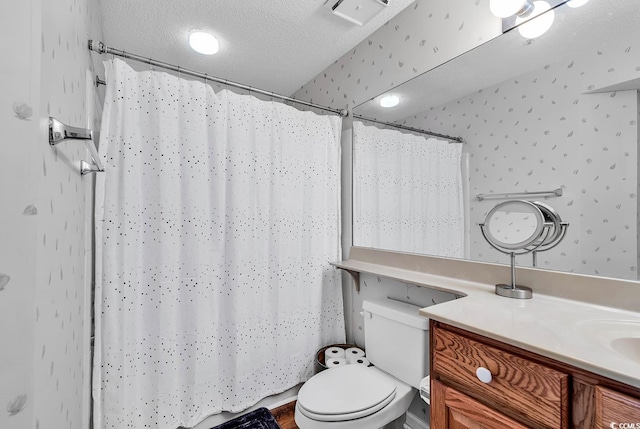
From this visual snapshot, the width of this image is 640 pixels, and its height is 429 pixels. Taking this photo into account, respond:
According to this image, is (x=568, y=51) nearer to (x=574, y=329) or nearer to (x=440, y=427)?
(x=574, y=329)

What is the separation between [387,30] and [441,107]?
0.69 meters

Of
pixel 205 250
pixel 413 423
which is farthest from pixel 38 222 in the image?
pixel 413 423

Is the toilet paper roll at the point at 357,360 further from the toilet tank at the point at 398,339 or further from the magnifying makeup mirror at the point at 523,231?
the magnifying makeup mirror at the point at 523,231

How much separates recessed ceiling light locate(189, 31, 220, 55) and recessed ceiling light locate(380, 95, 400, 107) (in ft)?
3.98

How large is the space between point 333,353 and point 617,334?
143 cm

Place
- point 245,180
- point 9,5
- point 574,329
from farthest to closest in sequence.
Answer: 1. point 245,180
2. point 574,329
3. point 9,5

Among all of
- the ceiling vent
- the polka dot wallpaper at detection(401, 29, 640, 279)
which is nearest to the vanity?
the polka dot wallpaper at detection(401, 29, 640, 279)

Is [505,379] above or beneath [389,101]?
beneath

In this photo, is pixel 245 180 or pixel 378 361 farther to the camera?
pixel 245 180

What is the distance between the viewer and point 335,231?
81.3 inches

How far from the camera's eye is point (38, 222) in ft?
1.77

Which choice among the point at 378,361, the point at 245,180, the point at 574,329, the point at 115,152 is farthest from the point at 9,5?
the point at 378,361

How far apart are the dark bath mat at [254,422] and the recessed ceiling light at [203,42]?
238cm

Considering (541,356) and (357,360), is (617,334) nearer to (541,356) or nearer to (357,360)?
(541,356)
